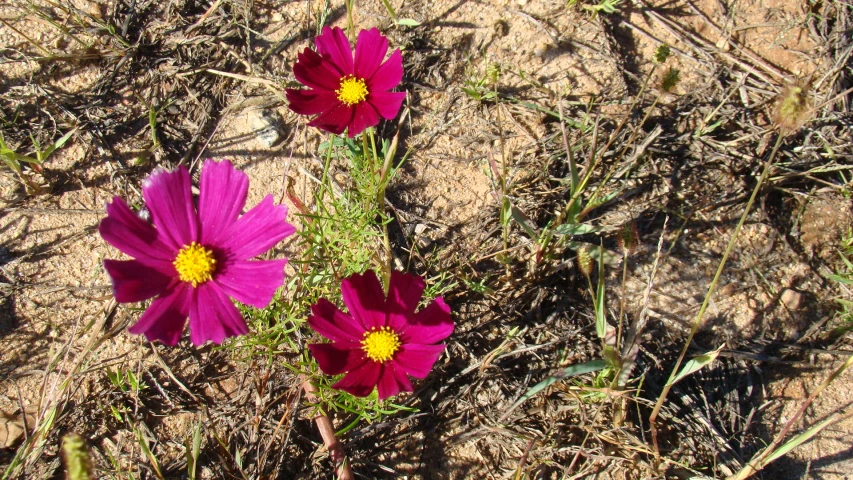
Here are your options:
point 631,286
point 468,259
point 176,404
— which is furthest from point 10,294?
point 631,286

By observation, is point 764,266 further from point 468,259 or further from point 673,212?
point 468,259

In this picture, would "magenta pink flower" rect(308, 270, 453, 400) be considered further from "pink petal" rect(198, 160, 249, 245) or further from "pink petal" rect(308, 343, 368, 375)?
"pink petal" rect(198, 160, 249, 245)

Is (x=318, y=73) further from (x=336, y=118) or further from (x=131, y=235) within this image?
(x=131, y=235)

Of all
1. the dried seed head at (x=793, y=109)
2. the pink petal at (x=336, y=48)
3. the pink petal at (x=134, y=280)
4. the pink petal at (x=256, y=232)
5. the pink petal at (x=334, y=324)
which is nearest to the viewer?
the dried seed head at (x=793, y=109)

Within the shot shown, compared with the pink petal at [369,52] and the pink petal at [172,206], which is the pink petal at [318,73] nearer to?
the pink petal at [369,52]

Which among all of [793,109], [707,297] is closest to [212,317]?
[707,297]

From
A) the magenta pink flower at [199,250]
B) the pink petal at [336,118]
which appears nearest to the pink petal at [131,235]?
the magenta pink flower at [199,250]
